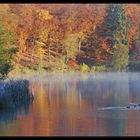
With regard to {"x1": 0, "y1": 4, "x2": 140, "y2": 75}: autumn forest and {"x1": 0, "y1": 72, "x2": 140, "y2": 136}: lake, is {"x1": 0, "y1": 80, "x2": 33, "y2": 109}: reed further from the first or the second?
{"x1": 0, "y1": 4, "x2": 140, "y2": 75}: autumn forest

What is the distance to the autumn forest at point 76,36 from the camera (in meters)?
18.7

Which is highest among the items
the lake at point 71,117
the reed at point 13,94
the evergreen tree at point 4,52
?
the evergreen tree at point 4,52

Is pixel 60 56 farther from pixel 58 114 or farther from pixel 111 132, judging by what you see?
pixel 111 132

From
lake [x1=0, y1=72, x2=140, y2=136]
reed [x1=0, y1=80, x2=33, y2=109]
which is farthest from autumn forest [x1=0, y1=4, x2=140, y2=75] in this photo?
reed [x1=0, y1=80, x2=33, y2=109]

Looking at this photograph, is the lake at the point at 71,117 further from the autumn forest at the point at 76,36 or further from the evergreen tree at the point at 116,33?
the evergreen tree at the point at 116,33

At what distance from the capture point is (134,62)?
1942 centimetres

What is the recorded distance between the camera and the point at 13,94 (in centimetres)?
674

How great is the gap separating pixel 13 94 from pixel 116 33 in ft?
44.0

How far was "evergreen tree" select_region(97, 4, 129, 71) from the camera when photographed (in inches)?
758

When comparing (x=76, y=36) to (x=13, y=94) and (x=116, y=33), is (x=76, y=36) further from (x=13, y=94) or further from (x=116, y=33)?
(x=13, y=94)

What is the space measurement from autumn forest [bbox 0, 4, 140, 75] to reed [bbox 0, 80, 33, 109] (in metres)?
10.3

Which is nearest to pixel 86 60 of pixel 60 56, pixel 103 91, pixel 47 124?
pixel 60 56

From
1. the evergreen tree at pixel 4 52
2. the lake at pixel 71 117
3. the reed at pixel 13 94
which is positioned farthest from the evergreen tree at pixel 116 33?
the reed at pixel 13 94

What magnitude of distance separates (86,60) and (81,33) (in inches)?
60.3
